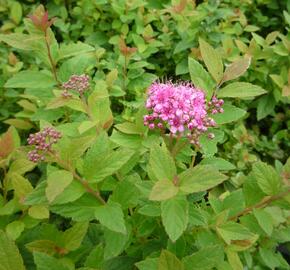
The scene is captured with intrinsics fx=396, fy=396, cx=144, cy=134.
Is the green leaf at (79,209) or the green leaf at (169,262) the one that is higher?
the green leaf at (169,262)

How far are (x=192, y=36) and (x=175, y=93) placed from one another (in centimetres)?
95

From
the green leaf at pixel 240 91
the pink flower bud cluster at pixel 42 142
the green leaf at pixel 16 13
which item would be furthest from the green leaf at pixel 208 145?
the green leaf at pixel 16 13

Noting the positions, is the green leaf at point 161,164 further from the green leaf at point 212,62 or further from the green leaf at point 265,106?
the green leaf at point 265,106

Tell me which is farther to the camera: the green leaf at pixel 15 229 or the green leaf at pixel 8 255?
→ the green leaf at pixel 15 229

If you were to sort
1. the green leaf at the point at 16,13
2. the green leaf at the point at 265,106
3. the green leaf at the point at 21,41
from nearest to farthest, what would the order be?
the green leaf at the point at 21,41 → the green leaf at the point at 265,106 → the green leaf at the point at 16,13

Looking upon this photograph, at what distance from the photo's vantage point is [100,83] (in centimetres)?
113

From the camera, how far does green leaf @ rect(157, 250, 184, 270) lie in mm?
750

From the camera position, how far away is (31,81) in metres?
1.18

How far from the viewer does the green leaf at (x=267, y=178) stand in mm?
938

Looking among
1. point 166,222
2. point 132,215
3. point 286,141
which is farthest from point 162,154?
point 286,141

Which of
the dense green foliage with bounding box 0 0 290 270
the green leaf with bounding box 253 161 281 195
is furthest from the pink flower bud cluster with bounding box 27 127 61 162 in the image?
the green leaf with bounding box 253 161 281 195

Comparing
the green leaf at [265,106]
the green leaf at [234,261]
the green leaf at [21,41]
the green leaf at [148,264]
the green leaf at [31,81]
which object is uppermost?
the green leaf at [21,41]

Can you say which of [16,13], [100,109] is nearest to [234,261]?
[100,109]

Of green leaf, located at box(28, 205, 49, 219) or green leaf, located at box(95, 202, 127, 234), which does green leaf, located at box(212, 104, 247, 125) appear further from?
green leaf, located at box(28, 205, 49, 219)
